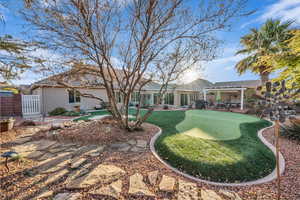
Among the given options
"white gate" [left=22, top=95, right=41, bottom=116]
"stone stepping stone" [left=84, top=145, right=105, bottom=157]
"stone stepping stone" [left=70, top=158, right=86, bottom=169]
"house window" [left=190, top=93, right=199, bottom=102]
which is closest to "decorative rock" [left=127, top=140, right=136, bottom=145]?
"stone stepping stone" [left=84, top=145, right=105, bottom=157]

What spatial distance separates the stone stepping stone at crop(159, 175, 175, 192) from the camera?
8.06 feet

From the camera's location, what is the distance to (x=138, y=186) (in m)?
2.45

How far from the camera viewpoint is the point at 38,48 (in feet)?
14.9

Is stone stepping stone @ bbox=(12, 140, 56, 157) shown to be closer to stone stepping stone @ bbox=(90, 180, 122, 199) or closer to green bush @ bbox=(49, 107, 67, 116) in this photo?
stone stepping stone @ bbox=(90, 180, 122, 199)

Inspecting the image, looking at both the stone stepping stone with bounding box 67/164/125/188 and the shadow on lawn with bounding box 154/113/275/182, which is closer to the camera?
the stone stepping stone with bounding box 67/164/125/188

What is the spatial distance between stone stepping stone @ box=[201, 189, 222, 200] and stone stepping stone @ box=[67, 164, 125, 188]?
5.69 ft

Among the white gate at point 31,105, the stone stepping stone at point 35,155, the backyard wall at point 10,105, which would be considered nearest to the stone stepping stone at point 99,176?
the stone stepping stone at point 35,155

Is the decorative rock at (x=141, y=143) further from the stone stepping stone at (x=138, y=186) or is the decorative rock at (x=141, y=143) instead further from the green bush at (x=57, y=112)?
the green bush at (x=57, y=112)

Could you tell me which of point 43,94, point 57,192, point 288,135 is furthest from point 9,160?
point 288,135

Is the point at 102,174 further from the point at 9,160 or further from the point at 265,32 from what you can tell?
the point at 265,32

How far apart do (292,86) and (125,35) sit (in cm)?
540

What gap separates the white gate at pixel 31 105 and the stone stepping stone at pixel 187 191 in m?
12.4

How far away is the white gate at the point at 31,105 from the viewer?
9445mm

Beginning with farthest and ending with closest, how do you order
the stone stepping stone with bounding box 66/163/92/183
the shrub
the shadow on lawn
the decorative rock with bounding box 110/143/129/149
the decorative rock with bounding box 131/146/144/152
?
the shrub
the decorative rock with bounding box 110/143/129/149
the decorative rock with bounding box 131/146/144/152
the shadow on lawn
the stone stepping stone with bounding box 66/163/92/183
